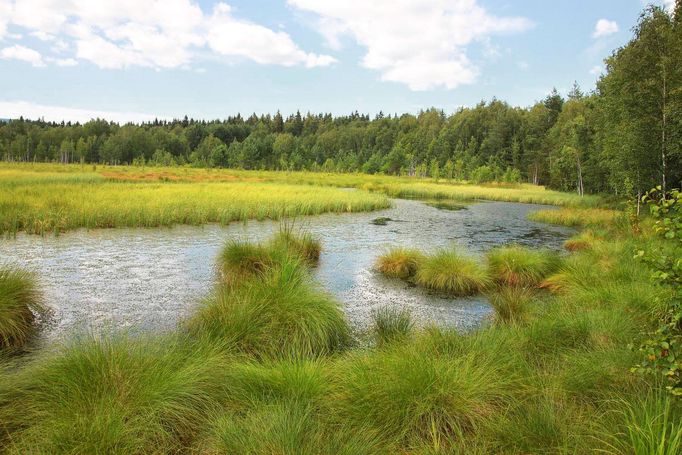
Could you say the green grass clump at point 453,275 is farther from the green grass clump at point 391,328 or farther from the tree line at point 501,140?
the tree line at point 501,140

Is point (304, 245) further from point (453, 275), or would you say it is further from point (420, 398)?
point (420, 398)

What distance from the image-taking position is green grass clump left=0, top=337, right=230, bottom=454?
11.0 ft

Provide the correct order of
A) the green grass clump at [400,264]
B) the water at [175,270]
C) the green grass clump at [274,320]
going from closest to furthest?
1. the green grass clump at [274,320]
2. the water at [175,270]
3. the green grass clump at [400,264]

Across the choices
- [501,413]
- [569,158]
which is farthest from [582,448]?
[569,158]

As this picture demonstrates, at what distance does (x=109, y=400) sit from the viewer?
3.73 meters

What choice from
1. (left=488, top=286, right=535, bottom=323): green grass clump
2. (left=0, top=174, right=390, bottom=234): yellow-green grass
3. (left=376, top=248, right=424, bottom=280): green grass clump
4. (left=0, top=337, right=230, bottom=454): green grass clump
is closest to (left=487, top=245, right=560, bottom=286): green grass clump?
(left=376, top=248, right=424, bottom=280): green grass clump

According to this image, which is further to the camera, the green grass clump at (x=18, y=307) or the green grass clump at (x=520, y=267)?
Result: the green grass clump at (x=520, y=267)

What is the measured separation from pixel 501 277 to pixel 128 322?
9.18 metres

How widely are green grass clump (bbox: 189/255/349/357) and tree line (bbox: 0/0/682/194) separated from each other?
58.0ft

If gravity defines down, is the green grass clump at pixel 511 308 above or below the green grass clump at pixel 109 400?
below

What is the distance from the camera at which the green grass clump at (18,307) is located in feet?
21.6

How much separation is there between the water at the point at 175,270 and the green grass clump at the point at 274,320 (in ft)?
4.77

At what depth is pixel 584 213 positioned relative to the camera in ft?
94.8

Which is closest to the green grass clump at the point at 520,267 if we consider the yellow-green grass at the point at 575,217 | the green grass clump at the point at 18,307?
the green grass clump at the point at 18,307
